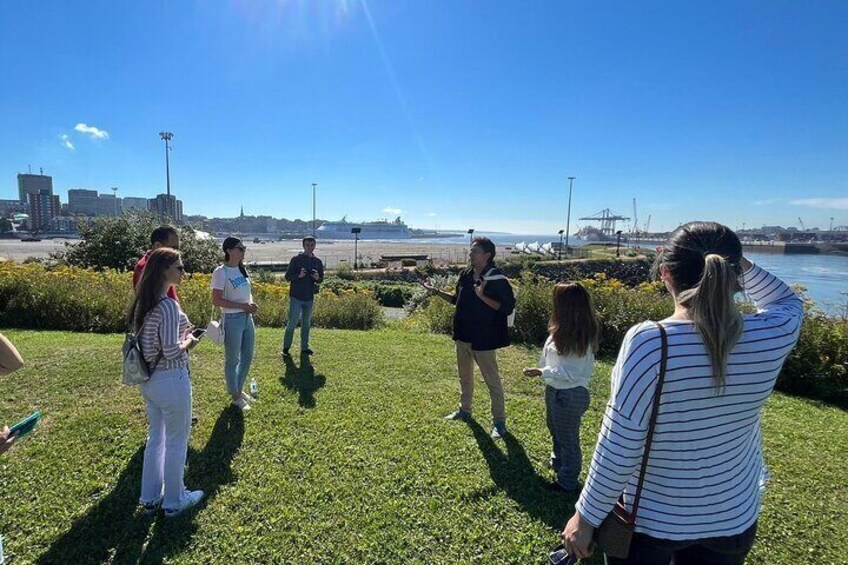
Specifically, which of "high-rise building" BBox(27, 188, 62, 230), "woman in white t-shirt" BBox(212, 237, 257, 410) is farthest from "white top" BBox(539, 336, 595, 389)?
"high-rise building" BBox(27, 188, 62, 230)

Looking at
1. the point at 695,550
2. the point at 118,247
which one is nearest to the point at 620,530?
the point at 695,550

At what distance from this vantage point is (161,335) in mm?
2789

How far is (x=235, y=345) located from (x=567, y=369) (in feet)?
11.4

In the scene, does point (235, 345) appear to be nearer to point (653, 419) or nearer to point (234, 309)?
point (234, 309)

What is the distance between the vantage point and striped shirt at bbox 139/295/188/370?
2777mm

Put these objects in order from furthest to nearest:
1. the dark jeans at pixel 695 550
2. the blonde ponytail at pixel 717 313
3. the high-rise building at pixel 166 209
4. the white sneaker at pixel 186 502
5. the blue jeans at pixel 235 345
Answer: the high-rise building at pixel 166 209, the blue jeans at pixel 235 345, the white sneaker at pixel 186 502, the dark jeans at pixel 695 550, the blonde ponytail at pixel 717 313

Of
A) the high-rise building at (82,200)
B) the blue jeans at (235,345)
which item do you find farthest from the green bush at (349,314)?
the high-rise building at (82,200)

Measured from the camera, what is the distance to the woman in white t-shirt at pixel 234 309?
4.69 meters

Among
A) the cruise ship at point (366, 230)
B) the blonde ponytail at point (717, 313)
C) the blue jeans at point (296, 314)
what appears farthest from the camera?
the cruise ship at point (366, 230)

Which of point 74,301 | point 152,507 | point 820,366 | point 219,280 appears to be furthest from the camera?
point 74,301

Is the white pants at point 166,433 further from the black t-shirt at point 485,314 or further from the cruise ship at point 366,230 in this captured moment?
the cruise ship at point 366,230

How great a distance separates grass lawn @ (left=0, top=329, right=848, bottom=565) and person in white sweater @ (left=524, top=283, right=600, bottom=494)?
16.4 inches

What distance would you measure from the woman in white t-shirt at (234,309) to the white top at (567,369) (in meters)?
3.10

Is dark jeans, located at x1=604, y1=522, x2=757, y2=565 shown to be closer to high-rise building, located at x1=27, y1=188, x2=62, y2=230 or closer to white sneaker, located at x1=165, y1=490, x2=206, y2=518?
white sneaker, located at x1=165, y1=490, x2=206, y2=518
